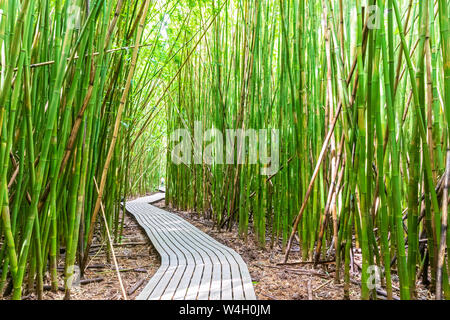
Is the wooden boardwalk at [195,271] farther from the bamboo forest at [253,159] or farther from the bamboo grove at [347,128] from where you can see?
the bamboo grove at [347,128]

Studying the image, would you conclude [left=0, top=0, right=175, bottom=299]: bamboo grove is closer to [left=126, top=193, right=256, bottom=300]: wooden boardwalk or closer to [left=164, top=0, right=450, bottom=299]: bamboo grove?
[left=126, top=193, right=256, bottom=300]: wooden boardwalk

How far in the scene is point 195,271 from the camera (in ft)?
4.28

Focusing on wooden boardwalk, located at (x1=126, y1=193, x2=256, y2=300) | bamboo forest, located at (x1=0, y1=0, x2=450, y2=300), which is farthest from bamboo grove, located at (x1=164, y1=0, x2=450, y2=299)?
wooden boardwalk, located at (x1=126, y1=193, x2=256, y2=300)

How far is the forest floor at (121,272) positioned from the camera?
3.61 ft

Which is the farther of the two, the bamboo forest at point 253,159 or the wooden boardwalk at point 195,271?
the wooden boardwalk at point 195,271

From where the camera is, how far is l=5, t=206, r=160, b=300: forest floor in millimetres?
1101

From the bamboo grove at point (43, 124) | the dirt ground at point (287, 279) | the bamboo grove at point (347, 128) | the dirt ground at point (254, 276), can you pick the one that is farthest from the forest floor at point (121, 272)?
the bamboo grove at point (347, 128)

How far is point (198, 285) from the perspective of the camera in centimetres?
112

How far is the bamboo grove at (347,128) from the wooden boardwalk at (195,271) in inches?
11.3

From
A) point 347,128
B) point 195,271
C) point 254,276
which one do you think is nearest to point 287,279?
point 254,276

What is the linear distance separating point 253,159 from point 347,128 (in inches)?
39.4

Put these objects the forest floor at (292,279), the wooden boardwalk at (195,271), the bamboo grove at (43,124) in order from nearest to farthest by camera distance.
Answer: the bamboo grove at (43,124) < the wooden boardwalk at (195,271) < the forest floor at (292,279)

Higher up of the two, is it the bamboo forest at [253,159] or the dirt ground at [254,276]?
the bamboo forest at [253,159]
